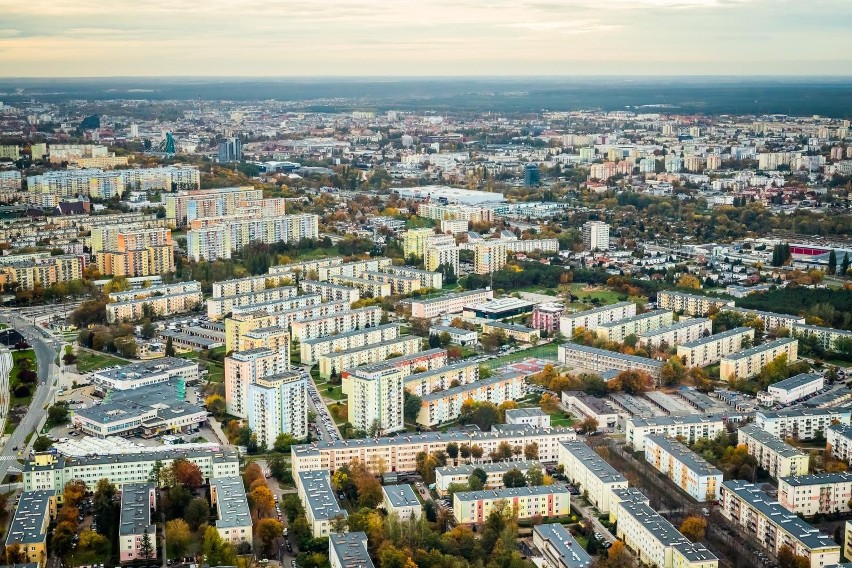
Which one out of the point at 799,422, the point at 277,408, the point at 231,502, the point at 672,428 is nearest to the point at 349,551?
the point at 231,502

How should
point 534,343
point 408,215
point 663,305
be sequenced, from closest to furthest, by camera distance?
point 534,343 → point 663,305 → point 408,215

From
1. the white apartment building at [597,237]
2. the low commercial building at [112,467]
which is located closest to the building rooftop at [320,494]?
the low commercial building at [112,467]

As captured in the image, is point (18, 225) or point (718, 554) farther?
point (18, 225)

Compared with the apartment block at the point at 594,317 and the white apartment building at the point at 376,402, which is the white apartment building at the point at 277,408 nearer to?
the white apartment building at the point at 376,402

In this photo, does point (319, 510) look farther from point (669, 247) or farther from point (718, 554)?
point (669, 247)

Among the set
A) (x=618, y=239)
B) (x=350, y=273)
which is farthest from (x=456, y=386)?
(x=618, y=239)

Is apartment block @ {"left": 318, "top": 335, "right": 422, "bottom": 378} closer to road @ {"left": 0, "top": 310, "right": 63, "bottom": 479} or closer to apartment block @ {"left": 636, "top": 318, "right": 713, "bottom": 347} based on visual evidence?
apartment block @ {"left": 636, "top": 318, "right": 713, "bottom": 347}

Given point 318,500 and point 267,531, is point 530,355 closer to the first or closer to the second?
point 318,500

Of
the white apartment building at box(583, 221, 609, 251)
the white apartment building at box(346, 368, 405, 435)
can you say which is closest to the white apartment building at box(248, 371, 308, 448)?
the white apartment building at box(346, 368, 405, 435)
